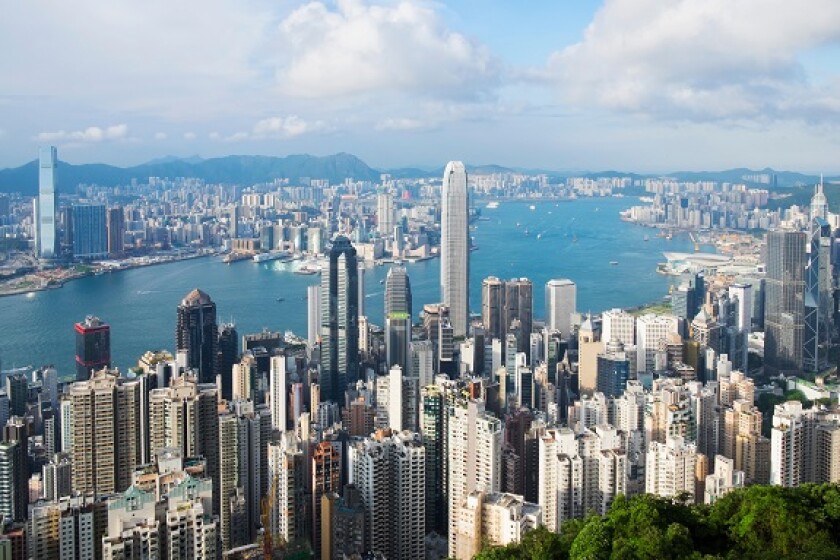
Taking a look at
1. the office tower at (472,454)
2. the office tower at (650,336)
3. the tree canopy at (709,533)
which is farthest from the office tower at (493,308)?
the tree canopy at (709,533)

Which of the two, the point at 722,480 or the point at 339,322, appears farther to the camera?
the point at 339,322

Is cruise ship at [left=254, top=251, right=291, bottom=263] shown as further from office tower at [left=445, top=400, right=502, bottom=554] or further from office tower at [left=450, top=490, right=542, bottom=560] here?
office tower at [left=450, top=490, right=542, bottom=560]

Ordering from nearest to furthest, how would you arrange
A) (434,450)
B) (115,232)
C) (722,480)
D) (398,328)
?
(722,480) < (434,450) < (398,328) < (115,232)

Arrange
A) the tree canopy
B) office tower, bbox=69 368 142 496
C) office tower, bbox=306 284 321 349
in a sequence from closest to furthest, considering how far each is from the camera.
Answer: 1. the tree canopy
2. office tower, bbox=69 368 142 496
3. office tower, bbox=306 284 321 349

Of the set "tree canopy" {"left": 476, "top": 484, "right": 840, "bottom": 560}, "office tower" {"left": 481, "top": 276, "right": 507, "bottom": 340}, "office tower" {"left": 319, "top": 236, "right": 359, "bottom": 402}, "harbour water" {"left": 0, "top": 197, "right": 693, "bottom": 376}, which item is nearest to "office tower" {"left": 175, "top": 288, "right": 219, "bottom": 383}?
"harbour water" {"left": 0, "top": 197, "right": 693, "bottom": 376}

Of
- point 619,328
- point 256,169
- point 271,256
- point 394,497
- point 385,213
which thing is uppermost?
point 256,169

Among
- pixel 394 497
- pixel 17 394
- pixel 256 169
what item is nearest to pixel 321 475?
pixel 394 497

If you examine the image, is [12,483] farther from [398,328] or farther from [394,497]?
[398,328]

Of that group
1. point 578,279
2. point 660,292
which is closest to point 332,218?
point 578,279
